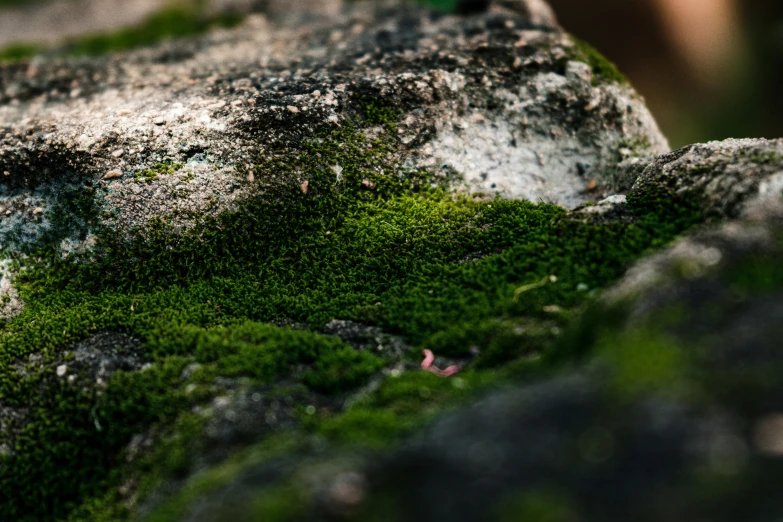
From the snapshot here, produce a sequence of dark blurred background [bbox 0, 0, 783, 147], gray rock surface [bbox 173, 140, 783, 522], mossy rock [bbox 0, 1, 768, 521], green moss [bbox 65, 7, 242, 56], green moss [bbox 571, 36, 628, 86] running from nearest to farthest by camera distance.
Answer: gray rock surface [bbox 173, 140, 783, 522]
mossy rock [bbox 0, 1, 768, 521]
green moss [bbox 571, 36, 628, 86]
green moss [bbox 65, 7, 242, 56]
dark blurred background [bbox 0, 0, 783, 147]

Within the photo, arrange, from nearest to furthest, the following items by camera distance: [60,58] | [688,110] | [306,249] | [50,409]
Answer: [50,409], [306,249], [60,58], [688,110]

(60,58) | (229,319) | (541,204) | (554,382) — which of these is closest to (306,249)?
(229,319)

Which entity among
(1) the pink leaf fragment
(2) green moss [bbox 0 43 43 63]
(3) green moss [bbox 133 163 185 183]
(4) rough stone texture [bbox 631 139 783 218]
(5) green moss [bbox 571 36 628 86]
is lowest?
(1) the pink leaf fragment

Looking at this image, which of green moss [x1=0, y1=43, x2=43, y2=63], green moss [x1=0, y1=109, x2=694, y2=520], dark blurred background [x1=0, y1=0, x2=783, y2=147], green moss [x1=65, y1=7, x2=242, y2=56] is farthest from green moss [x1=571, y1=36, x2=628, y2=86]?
green moss [x1=0, y1=43, x2=43, y2=63]

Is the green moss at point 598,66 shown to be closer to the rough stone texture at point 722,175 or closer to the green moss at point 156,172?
the rough stone texture at point 722,175

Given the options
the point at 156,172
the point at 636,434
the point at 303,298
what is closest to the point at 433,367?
the point at 303,298

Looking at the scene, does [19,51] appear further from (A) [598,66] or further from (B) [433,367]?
(B) [433,367]

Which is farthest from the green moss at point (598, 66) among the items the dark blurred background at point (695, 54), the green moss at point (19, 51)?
the green moss at point (19, 51)

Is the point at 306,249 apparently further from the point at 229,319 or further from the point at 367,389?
the point at 367,389

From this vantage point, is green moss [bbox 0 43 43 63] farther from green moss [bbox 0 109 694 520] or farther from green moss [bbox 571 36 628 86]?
green moss [bbox 571 36 628 86]
